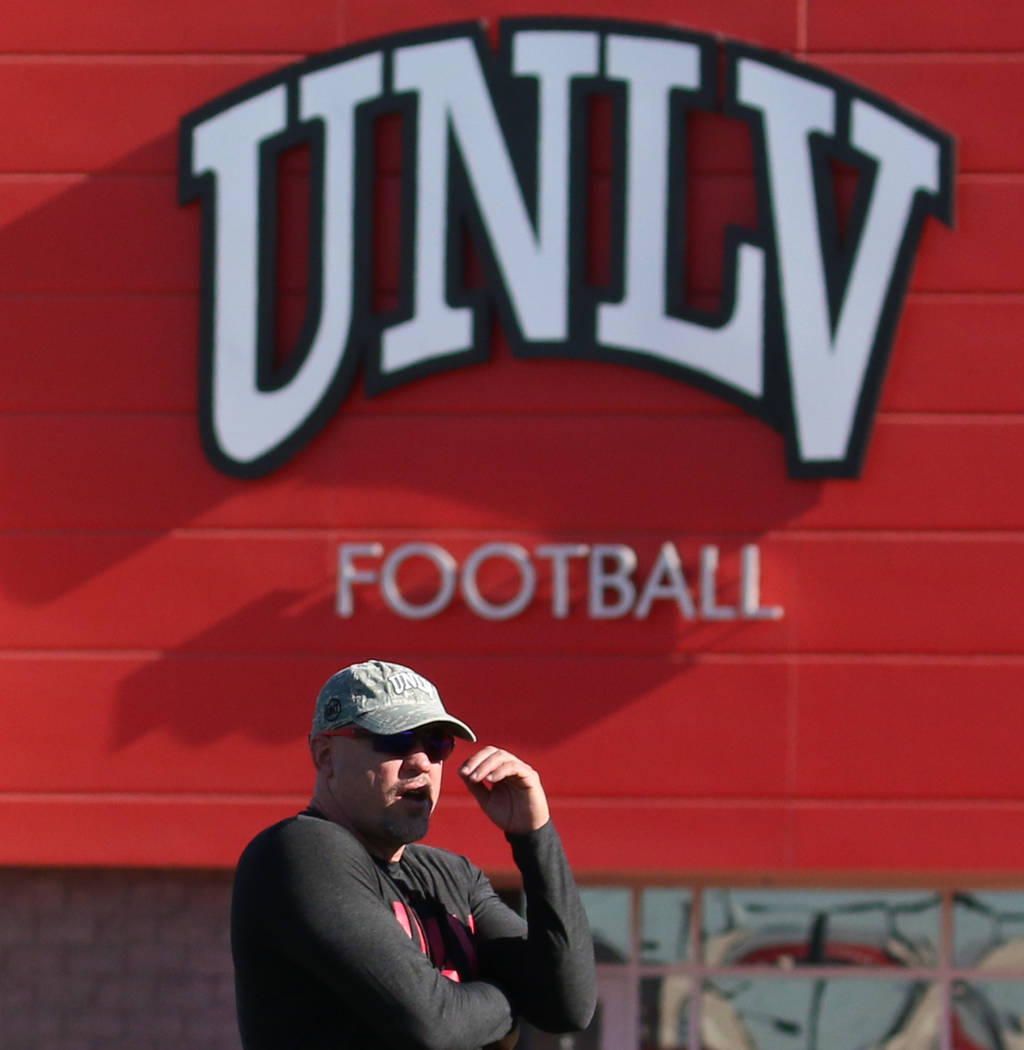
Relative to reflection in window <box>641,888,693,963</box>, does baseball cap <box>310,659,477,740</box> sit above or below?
above

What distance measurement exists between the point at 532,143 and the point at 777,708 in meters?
2.73

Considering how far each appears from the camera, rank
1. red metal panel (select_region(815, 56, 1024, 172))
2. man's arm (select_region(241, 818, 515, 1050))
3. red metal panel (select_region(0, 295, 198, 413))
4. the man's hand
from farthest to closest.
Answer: red metal panel (select_region(0, 295, 198, 413)), red metal panel (select_region(815, 56, 1024, 172)), the man's hand, man's arm (select_region(241, 818, 515, 1050))

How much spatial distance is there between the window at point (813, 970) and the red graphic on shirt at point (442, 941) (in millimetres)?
4618

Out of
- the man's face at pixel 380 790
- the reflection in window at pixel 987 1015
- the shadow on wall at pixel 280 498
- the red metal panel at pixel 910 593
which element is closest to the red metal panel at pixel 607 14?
the shadow on wall at pixel 280 498

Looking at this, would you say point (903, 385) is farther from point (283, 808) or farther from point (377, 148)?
point (283, 808)

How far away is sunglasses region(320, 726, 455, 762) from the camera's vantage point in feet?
8.59

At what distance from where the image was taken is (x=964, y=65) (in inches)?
266

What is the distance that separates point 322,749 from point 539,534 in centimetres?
407

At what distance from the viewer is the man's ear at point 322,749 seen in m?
2.68

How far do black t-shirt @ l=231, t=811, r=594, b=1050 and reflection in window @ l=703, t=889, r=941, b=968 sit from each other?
15.6ft

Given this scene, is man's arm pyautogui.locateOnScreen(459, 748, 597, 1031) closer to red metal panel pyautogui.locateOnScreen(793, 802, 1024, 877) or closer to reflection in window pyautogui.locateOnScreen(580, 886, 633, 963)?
red metal panel pyautogui.locateOnScreen(793, 802, 1024, 877)

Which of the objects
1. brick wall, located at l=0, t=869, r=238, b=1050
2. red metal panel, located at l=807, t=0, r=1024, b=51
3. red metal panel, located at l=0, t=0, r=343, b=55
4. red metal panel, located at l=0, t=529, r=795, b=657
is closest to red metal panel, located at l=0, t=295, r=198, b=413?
red metal panel, located at l=0, t=529, r=795, b=657

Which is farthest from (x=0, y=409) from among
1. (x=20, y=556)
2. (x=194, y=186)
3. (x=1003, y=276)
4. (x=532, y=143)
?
(x=1003, y=276)

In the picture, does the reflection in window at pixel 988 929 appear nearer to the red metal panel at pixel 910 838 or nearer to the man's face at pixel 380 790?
the red metal panel at pixel 910 838
